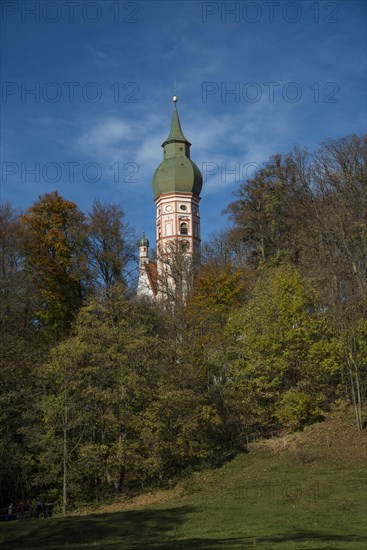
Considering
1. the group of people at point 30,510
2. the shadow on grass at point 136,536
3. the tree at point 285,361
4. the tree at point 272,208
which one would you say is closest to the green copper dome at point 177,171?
the tree at point 272,208

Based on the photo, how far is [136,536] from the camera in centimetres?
1698

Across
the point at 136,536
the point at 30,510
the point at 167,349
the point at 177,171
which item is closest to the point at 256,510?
the point at 136,536

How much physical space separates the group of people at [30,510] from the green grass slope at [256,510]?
9.04ft

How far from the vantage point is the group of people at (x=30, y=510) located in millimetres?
24812

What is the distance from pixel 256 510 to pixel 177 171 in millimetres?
60176

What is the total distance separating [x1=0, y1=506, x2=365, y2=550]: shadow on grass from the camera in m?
14.1

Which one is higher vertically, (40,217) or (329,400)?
(40,217)

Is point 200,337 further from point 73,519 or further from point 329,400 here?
point 73,519

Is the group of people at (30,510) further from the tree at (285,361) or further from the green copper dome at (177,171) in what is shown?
the green copper dome at (177,171)

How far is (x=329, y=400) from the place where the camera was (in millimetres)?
33469

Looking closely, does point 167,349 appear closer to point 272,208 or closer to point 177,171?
point 272,208

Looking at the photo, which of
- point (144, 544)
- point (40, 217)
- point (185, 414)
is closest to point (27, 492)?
point (185, 414)

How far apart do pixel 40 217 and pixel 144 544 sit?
32.7 meters

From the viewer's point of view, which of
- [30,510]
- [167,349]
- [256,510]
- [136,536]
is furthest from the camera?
[167,349]
